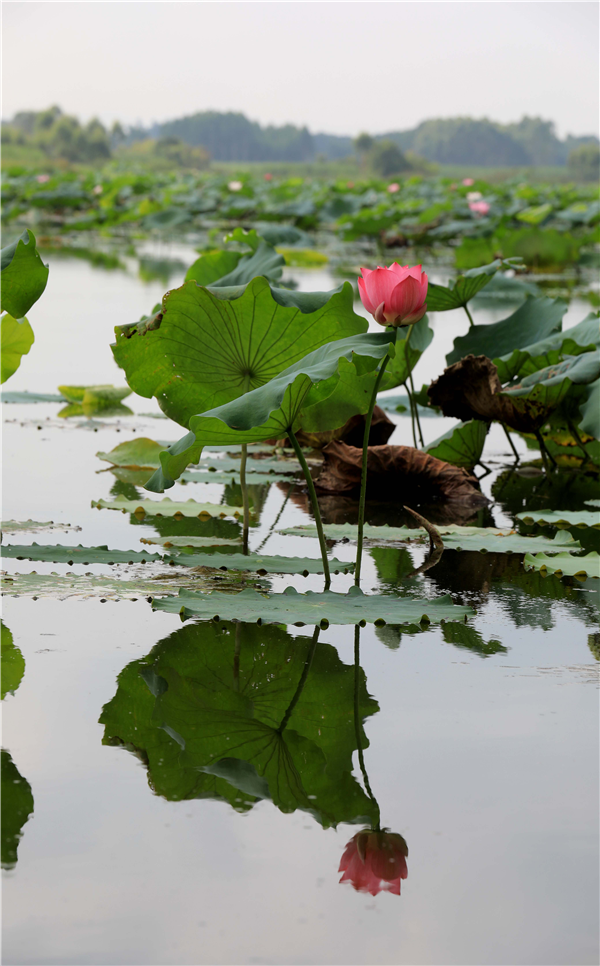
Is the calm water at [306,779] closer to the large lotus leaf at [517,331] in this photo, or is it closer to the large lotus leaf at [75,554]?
the large lotus leaf at [75,554]

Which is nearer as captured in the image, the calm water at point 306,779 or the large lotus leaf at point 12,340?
the calm water at point 306,779

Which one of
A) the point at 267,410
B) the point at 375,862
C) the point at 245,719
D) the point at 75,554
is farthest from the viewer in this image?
the point at 75,554

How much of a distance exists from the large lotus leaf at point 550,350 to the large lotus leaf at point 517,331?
0.20 ft

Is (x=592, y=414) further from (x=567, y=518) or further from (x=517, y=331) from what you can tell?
(x=517, y=331)

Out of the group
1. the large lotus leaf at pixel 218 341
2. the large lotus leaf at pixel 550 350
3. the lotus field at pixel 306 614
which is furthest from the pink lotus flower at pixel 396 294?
the large lotus leaf at pixel 550 350

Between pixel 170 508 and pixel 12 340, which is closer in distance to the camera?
pixel 12 340

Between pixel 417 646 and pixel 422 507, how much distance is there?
2.01 feet

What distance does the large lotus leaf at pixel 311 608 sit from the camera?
970mm

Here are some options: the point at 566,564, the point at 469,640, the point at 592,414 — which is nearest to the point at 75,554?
the point at 469,640

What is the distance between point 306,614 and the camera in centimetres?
98

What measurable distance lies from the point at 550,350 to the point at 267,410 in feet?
2.92

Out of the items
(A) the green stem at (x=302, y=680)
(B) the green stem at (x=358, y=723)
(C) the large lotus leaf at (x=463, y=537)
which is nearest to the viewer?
(B) the green stem at (x=358, y=723)

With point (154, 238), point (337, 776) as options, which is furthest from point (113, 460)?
point (154, 238)

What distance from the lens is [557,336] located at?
175 centimetres
